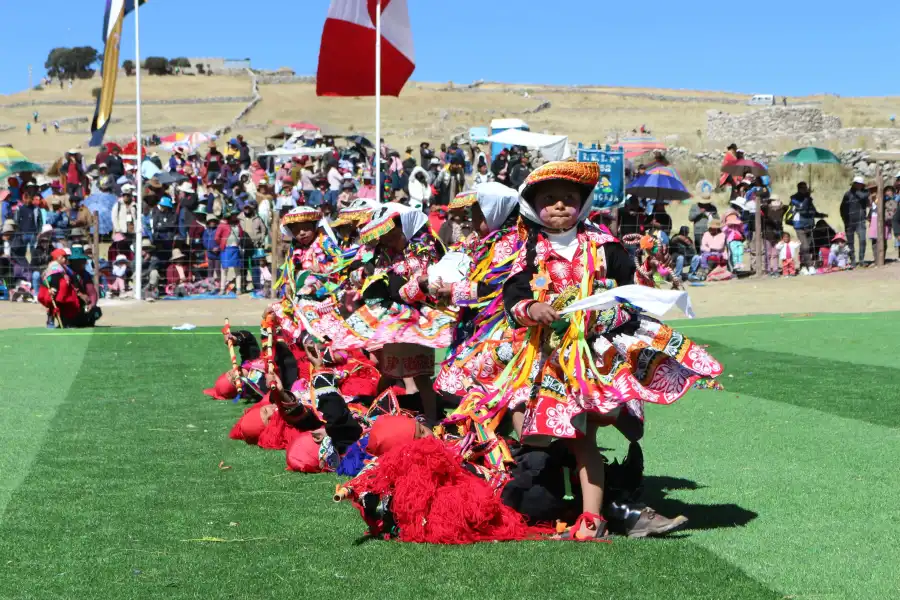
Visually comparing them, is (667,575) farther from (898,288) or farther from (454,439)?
(898,288)

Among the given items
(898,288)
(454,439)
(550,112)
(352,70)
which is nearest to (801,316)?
(898,288)

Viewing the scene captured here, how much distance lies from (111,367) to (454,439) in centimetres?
757

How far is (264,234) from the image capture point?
23469 millimetres

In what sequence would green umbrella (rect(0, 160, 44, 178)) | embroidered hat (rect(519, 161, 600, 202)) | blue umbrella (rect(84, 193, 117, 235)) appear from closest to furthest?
embroidered hat (rect(519, 161, 600, 202)) → blue umbrella (rect(84, 193, 117, 235)) → green umbrella (rect(0, 160, 44, 178))

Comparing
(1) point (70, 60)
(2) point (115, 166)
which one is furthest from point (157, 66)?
(2) point (115, 166)

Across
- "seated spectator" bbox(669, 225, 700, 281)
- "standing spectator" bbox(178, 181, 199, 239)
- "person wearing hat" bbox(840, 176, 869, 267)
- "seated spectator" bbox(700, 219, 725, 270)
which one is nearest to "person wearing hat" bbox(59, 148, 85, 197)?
"standing spectator" bbox(178, 181, 199, 239)

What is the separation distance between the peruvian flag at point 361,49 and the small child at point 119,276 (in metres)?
7.80

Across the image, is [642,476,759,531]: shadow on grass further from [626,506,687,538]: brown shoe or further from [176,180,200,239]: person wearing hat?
[176,180,200,239]: person wearing hat

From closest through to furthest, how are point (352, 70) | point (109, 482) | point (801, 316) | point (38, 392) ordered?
point (109, 482) → point (38, 392) → point (352, 70) → point (801, 316)

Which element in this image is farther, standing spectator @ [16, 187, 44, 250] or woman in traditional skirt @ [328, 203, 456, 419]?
standing spectator @ [16, 187, 44, 250]

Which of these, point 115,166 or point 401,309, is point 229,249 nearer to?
point 115,166

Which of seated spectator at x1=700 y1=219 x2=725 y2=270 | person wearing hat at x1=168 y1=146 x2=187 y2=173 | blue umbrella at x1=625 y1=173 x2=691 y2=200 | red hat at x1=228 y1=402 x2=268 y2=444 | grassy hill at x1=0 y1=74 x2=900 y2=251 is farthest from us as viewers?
grassy hill at x1=0 y1=74 x2=900 y2=251

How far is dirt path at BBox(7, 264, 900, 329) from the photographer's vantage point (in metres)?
19.5

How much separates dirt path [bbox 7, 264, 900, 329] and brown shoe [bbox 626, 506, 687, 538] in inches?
558
